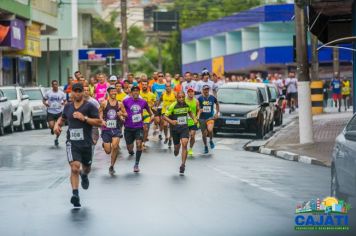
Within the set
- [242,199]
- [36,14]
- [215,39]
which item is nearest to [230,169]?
[242,199]

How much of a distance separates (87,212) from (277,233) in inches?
123

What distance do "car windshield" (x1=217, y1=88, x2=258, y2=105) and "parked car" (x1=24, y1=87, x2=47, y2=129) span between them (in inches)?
357

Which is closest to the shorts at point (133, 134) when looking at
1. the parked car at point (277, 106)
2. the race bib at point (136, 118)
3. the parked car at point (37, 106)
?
the race bib at point (136, 118)

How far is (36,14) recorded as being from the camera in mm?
58125

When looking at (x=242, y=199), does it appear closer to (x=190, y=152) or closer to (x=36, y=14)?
(x=190, y=152)

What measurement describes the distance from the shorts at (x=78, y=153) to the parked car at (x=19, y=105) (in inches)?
858

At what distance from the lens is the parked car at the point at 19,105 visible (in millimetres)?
37225

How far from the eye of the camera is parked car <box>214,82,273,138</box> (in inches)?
1302

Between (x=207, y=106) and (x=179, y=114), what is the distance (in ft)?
19.2

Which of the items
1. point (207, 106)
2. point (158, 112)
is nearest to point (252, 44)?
point (158, 112)

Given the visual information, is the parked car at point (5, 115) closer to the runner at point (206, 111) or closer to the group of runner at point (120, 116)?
the group of runner at point (120, 116)

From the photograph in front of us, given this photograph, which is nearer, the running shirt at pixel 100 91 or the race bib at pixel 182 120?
the race bib at pixel 182 120

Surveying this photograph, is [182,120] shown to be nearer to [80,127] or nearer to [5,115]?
[80,127]

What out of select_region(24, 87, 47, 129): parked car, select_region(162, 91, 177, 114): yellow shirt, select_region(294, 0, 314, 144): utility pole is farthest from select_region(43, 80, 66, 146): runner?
select_region(24, 87, 47, 129): parked car
